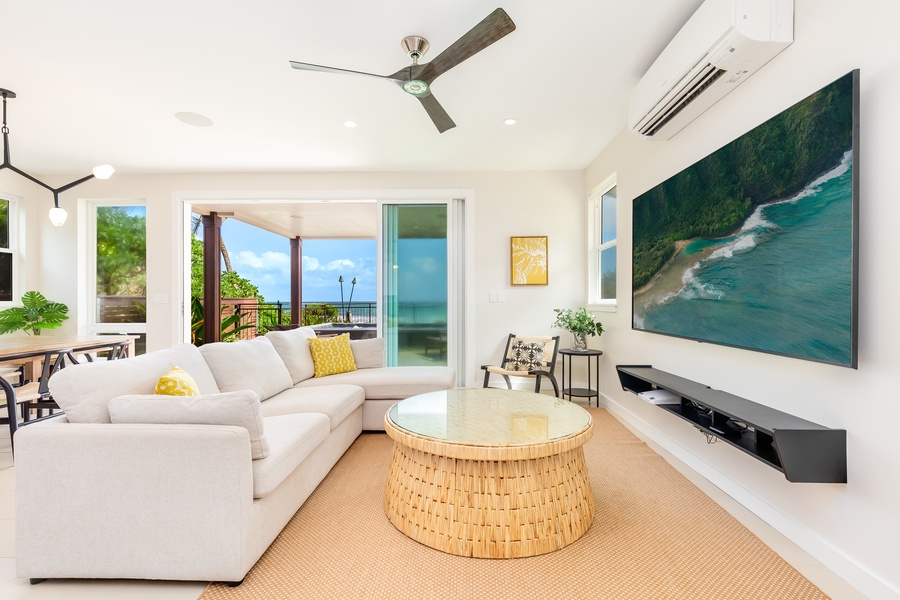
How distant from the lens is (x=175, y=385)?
190cm

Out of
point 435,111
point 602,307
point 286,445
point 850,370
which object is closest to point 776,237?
point 850,370

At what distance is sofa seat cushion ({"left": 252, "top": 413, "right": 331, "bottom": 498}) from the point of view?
1.58m

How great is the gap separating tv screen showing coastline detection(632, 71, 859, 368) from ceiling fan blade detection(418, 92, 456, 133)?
148 centimetres

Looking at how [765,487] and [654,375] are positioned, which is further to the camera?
[654,375]

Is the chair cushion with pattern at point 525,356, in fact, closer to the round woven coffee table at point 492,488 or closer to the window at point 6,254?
the round woven coffee table at point 492,488

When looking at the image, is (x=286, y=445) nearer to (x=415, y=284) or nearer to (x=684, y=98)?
(x=684, y=98)

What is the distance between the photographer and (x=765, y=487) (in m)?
1.93

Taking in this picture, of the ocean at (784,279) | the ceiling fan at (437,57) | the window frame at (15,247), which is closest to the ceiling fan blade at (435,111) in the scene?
the ceiling fan at (437,57)

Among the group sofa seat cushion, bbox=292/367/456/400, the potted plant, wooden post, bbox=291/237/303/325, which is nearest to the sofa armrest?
sofa seat cushion, bbox=292/367/456/400

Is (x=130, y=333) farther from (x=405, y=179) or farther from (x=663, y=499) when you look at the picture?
(x=663, y=499)

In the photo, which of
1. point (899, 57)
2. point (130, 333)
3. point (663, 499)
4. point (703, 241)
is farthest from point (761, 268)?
point (130, 333)

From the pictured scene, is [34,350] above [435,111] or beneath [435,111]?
beneath

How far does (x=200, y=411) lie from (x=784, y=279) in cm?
235

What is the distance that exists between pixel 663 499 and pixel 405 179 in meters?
3.83
